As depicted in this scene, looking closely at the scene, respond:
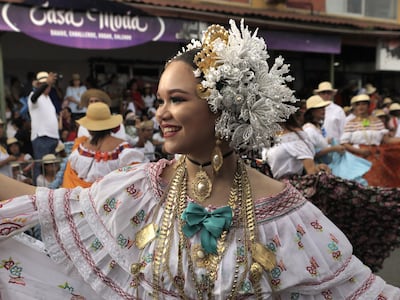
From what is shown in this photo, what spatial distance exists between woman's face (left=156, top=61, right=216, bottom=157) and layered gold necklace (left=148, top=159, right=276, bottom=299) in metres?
0.21

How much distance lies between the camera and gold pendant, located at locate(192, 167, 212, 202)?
181cm

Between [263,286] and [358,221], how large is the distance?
7.88ft

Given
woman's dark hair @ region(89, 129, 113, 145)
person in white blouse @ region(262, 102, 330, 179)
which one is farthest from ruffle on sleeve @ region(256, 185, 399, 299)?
woman's dark hair @ region(89, 129, 113, 145)

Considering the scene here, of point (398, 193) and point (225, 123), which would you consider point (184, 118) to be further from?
point (398, 193)

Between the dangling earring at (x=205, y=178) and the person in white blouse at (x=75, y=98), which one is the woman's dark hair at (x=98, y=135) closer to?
the dangling earring at (x=205, y=178)

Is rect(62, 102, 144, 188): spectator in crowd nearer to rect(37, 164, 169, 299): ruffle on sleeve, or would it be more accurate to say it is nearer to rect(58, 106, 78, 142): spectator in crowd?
rect(37, 164, 169, 299): ruffle on sleeve

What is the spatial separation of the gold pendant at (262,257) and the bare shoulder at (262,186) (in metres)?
0.20

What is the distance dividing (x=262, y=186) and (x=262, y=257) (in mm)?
279

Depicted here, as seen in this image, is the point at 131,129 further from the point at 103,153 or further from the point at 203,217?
the point at 203,217

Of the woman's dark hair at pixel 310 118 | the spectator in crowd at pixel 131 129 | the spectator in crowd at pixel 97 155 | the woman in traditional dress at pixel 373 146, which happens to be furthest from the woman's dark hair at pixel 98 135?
the woman in traditional dress at pixel 373 146

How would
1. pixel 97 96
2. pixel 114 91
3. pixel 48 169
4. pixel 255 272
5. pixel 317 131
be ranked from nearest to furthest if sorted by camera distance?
pixel 255 272 → pixel 317 131 → pixel 48 169 → pixel 97 96 → pixel 114 91

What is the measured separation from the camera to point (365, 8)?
14.9 meters

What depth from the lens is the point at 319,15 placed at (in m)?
13.5

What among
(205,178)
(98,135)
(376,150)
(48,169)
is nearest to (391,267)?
(376,150)
